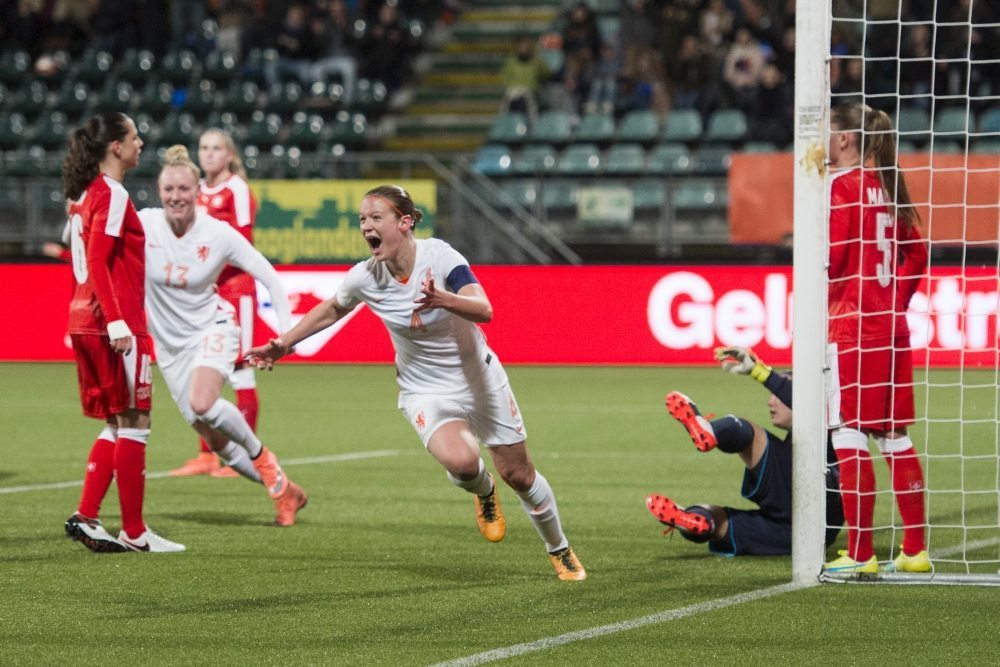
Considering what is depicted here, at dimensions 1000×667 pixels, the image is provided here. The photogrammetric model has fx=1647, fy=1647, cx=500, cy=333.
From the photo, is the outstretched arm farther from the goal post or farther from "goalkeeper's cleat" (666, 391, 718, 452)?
the goal post

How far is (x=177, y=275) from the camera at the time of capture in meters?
8.13

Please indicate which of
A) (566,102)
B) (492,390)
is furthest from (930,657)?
(566,102)

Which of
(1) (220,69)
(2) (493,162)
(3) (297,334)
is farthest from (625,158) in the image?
(3) (297,334)

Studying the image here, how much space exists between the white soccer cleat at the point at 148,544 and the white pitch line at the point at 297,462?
2202 mm

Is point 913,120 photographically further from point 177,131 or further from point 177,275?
point 177,275

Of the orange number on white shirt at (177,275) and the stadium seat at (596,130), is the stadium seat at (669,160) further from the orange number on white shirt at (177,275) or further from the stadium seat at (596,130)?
the orange number on white shirt at (177,275)

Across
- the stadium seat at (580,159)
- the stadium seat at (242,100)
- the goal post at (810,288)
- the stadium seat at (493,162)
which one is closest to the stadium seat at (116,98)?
the stadium seat at (242,100)

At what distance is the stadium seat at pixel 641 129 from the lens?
2139 centimetres

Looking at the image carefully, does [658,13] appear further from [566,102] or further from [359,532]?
[359,532]

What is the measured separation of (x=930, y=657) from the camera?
17.1ft

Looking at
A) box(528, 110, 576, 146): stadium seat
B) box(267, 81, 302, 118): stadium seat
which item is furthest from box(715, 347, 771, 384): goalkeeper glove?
box(267, 81, 302, 118): stadium seat

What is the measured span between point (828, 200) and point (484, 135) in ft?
58.0

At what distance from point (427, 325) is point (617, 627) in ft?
5.00

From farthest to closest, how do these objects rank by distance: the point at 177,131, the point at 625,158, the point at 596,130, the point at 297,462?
the point at 177,131
the point at 596,130
the point at 625,158
the point at 297,462
